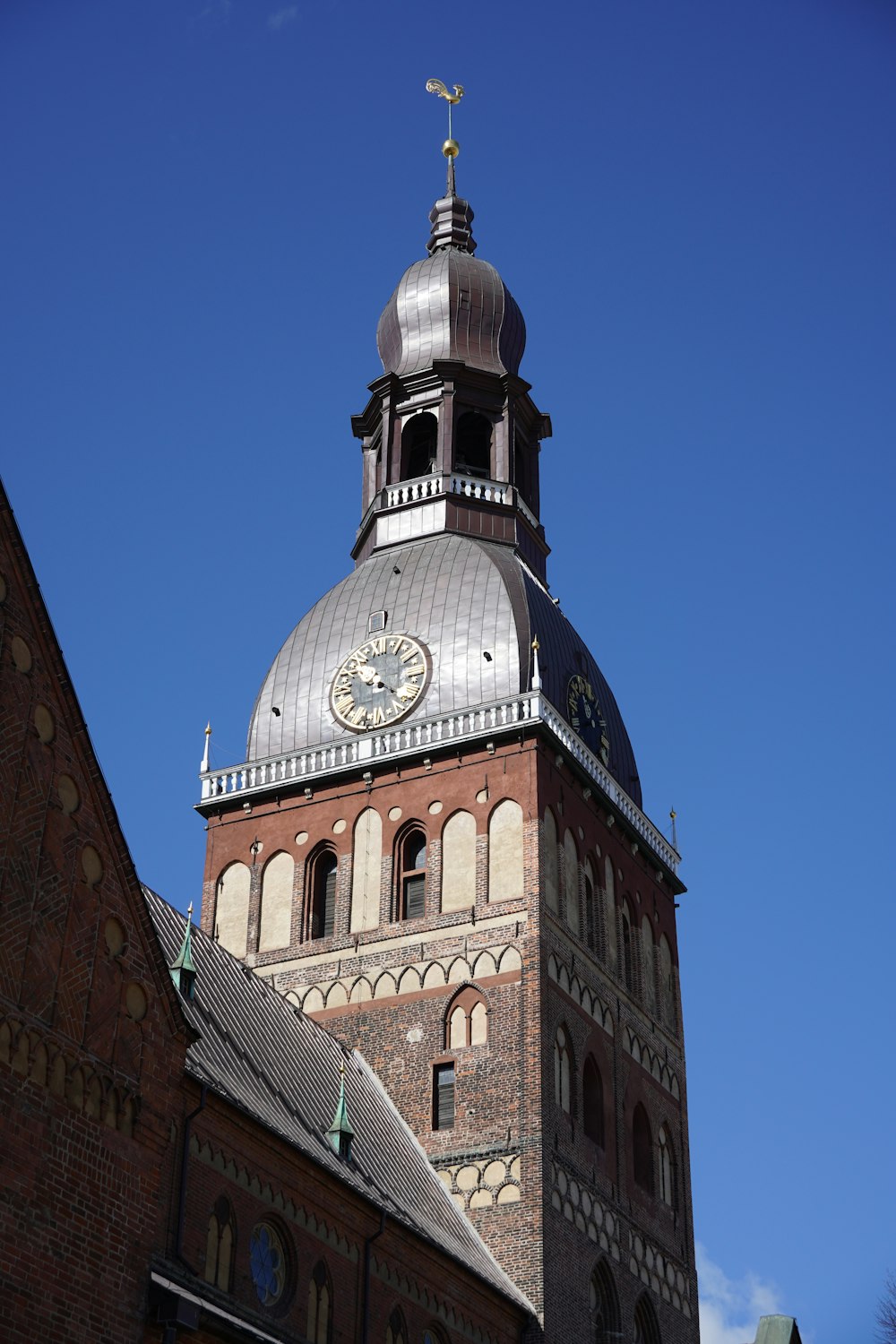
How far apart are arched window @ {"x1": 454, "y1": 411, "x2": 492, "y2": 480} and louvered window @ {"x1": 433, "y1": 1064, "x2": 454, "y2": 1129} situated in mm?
19415

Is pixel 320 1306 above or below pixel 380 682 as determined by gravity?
below

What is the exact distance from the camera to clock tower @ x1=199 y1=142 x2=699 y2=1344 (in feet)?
151

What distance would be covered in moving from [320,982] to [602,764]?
30.1 ft

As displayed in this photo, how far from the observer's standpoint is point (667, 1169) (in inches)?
2029

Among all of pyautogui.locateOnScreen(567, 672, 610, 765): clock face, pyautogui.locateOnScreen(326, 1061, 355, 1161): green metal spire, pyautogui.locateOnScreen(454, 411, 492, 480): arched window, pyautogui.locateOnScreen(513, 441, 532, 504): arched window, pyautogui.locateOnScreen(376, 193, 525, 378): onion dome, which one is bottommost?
pyautogui.locateOnScreen(326, 1061, 355, 1161): green metal spire

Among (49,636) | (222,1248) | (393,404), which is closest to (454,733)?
(393,404)

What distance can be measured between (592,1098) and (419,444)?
20941 millimetres

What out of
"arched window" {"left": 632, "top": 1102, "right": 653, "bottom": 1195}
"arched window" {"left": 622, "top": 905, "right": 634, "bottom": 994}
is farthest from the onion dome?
"arched window" {"left": 632, "top": 1102, "right": 653, "bottom": 1195}

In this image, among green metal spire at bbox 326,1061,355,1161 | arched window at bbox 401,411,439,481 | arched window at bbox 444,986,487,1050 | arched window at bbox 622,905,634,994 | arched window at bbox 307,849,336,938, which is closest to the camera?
green metal spire at bbox 326,1061,355,1161

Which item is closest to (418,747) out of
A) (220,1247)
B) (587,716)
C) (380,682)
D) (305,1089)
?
(380,682)

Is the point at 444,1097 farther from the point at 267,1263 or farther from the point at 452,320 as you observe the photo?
the point at 452,320

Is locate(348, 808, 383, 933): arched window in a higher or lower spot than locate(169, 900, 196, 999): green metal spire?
higher

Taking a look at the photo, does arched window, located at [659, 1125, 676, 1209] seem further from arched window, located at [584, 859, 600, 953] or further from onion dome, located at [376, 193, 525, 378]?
onion dome, located at [376, 193, 525, 378]

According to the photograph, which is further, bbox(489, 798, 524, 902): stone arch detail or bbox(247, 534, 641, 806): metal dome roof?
bbox(247, 534, 641, 806): metal dome roof
